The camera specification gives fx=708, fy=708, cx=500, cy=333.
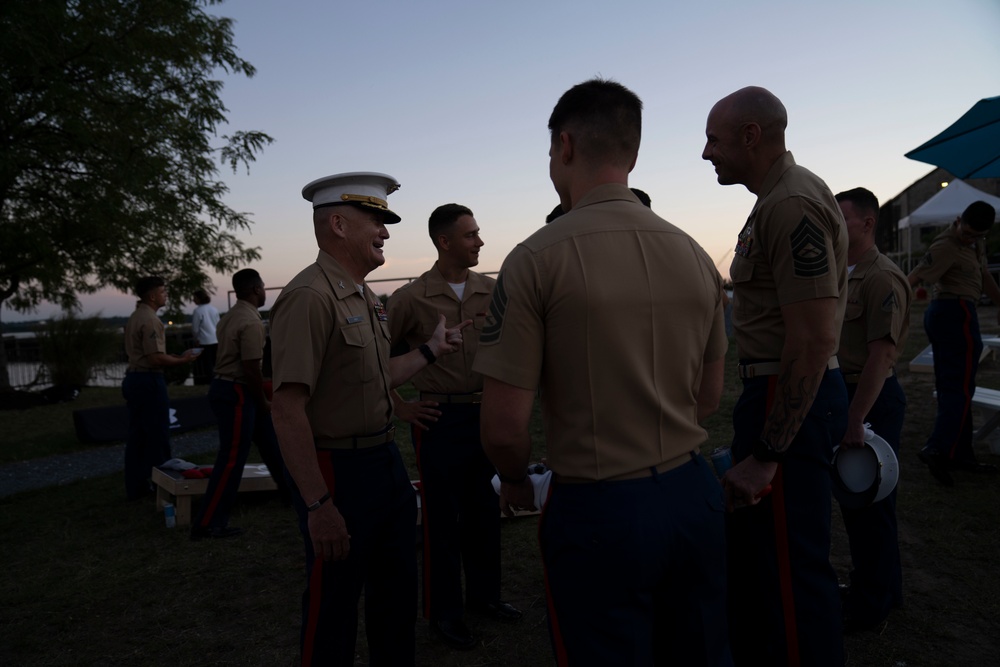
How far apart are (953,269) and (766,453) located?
5163 millimetres

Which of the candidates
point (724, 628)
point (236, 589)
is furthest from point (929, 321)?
point (236, 589)

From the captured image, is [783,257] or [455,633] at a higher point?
[783,257]

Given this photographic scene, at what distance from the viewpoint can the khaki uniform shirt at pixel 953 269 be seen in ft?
20.9

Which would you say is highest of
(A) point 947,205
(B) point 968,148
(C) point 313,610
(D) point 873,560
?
(A) point 947,205

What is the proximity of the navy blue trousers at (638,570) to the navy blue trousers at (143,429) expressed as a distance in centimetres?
622

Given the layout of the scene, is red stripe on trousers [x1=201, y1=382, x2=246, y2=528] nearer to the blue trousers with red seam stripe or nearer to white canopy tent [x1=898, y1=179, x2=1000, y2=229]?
the blue trousers with red seam stripe

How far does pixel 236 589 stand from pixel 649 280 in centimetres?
416

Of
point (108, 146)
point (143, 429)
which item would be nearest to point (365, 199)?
point (143, 429)

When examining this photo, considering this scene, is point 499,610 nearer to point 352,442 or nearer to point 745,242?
point 352,442

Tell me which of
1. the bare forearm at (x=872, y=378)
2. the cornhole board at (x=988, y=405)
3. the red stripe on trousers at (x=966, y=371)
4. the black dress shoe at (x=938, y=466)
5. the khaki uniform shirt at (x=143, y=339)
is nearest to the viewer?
the bare forearm at (x=872, y=378)

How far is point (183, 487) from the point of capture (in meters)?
6.22

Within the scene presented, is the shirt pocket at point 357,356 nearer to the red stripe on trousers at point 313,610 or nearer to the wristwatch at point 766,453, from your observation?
the red stripe on trousers at point 313,610

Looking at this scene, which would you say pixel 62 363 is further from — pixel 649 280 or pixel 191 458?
pixel 649 280

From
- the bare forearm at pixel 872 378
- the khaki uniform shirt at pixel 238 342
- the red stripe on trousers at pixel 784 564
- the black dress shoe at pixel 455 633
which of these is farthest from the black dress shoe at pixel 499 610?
the khaki uniform shirt at pixel 238 342
